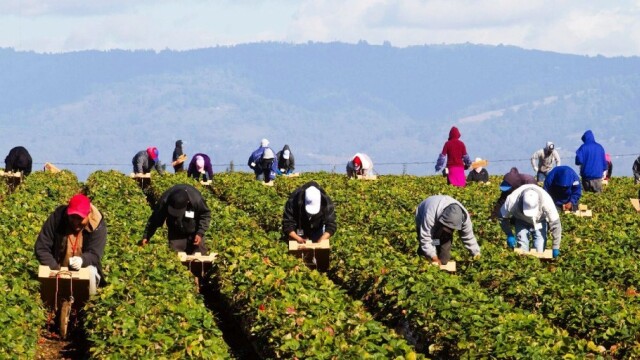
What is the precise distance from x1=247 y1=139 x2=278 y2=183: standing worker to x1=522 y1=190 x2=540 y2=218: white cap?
18213 millimetres

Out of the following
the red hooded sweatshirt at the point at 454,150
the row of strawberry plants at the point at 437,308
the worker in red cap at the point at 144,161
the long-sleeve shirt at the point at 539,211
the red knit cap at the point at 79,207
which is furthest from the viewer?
the worker in red cap at the point at 144,161

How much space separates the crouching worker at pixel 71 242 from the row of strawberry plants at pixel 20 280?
487 millimetres

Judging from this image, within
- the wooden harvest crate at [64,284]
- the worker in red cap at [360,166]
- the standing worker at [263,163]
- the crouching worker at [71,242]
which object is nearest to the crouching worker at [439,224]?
the crouching worker at [71,242]

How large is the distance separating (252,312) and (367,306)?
2625 millimetres

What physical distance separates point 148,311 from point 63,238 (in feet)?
6.78

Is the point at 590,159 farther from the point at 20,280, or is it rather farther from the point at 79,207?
the point at 79,207

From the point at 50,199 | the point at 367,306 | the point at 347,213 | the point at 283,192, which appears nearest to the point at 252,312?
the point at 367,306

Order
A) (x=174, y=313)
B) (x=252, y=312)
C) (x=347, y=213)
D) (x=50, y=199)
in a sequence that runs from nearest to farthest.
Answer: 1. (x=174, y=313)
2. (x=252, y=312)
3. (x=347, y=213)
4. (x=50, y=199)

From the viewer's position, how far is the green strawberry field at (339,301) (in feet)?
42.4

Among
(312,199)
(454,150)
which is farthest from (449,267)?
(454,150)

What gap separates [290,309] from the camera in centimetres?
1436

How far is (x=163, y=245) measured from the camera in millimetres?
19469

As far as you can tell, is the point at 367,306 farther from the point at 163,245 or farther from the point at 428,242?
the point at 163,245

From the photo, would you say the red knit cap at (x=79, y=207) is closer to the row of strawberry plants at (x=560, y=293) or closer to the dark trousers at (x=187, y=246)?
the dark trousers at (x=187, y=246)
